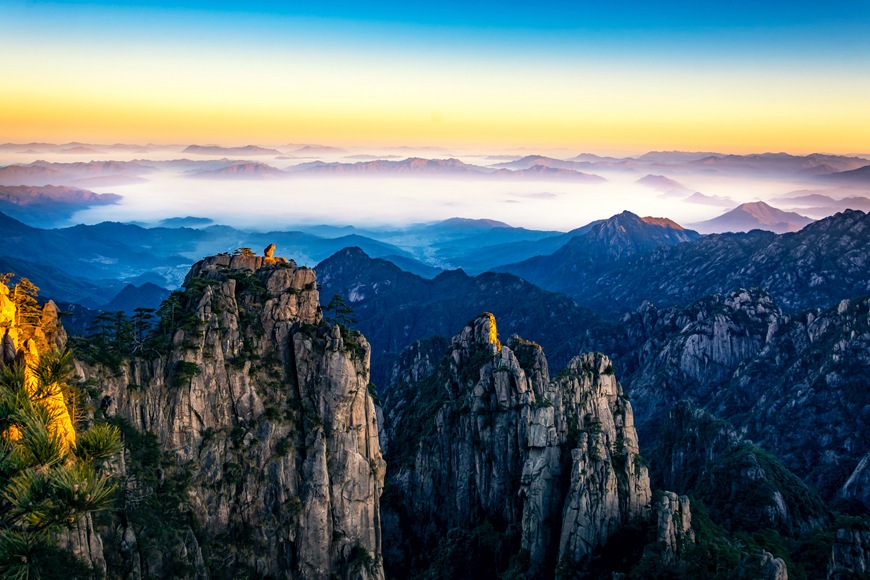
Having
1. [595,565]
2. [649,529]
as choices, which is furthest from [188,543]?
[649,529]

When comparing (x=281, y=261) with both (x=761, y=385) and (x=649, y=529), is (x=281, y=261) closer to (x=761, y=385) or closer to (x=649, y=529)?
(x=649, y=529)

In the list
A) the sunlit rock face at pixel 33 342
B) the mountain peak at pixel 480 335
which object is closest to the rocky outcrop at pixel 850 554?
the mountain peak at pixel 480 335

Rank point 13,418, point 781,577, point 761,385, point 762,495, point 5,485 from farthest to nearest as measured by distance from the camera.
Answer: point 761,385
point 762,495
point 781,577
point 13,418
point 5,485

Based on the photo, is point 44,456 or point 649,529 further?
point 649,529

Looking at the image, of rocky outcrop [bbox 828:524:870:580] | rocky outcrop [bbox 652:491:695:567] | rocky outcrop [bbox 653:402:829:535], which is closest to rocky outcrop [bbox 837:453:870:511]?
rocky outcrop [bbox 653:402:829:535]

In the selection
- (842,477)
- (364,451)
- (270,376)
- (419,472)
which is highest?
(270,376)

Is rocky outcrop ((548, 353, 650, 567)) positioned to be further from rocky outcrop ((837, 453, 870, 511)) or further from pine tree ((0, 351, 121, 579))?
pine tree ((0, 351, 121, 579))

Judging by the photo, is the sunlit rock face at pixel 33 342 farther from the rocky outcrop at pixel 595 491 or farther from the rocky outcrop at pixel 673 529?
the rocky outcrop at pixel 673 529
